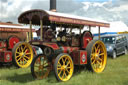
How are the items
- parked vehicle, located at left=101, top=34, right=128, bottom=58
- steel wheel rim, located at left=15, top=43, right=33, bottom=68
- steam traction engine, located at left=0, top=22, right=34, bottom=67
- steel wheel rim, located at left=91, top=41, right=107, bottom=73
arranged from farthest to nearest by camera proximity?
parked vehicle, located at left=101, top=34, right=128, bottom=58 < steam traction engine, located at left=0, top=22, right=34, bottom=67 < steel wheel rim, located at left=15, top=43, right=33, bottom=68 < steel wheel rim, located at left=91, top=41, right=107, bottom=73

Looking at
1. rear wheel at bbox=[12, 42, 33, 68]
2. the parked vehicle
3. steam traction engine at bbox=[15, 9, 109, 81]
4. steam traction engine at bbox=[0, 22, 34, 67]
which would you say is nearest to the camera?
steam traction engine at bbox=[15, 9, 109, 81]

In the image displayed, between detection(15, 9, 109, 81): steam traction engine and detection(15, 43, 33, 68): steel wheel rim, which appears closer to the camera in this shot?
detection(15, 9, 109, 81): steam traction engine

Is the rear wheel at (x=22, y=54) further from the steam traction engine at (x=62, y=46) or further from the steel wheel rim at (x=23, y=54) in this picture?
the steam traction engine at (x=62, y=46)

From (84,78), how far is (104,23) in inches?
115

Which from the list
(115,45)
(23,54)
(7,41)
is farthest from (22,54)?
(115,45)

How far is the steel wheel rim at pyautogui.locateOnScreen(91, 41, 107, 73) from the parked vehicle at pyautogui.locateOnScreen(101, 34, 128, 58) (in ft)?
13.6

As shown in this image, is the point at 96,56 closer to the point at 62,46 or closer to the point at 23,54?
the point at 62,46

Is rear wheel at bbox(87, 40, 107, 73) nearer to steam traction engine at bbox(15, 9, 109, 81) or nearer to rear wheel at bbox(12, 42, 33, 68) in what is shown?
steam traction engine at bbox(15, 9, 109, 81)

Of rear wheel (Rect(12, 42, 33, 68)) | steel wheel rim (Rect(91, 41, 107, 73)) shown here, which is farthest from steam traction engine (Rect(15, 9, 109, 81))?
rear wheel (Rect(12, 42, 33, 68))

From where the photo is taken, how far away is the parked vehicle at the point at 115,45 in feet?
35.2

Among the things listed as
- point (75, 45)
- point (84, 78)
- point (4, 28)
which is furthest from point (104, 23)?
point (4, 28)

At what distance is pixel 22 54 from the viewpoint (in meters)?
7.44

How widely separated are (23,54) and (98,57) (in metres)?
3.11

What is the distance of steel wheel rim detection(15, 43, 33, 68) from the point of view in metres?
7.27
